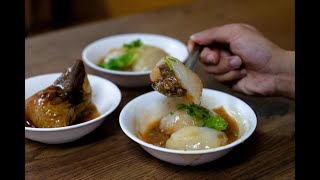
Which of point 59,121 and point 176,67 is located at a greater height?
point 176,67

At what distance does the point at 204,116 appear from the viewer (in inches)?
51.3

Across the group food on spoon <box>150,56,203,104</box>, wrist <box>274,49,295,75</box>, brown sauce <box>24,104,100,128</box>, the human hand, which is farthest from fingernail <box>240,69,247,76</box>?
brown sauce <box>24,104,100,128</box>

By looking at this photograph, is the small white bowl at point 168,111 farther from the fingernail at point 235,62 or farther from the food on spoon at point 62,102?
the fingernail at point 235,62

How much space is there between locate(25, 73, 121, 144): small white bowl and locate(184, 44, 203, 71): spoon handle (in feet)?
0.93

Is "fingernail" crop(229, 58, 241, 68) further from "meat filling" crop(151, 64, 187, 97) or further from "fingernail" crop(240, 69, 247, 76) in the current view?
"meat filling" crop(151, 64, 187, 97)

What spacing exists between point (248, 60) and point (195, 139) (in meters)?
0.59

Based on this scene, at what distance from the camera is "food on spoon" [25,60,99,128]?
4.26 feet

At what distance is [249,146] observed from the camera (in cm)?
135

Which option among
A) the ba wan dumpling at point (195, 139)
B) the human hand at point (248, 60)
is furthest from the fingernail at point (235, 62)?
the ba wan dumpling at point (195, 139)

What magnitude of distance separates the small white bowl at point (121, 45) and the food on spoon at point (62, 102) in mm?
237

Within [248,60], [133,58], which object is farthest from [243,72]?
[133,58]

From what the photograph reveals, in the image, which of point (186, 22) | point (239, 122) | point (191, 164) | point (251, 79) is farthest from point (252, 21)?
point (191, 164)
